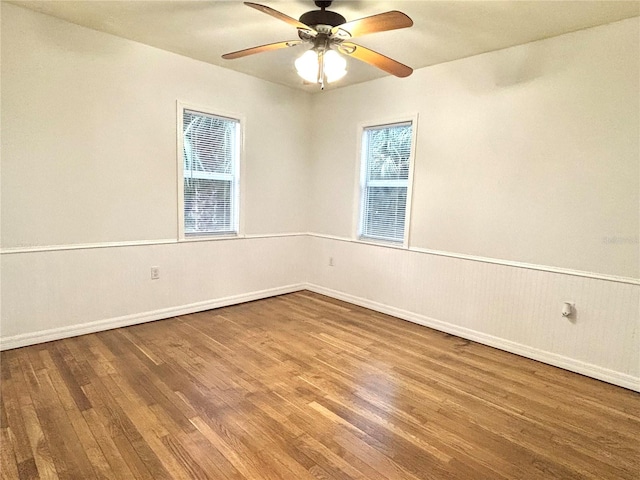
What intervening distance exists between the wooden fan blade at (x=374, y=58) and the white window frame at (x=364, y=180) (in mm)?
1157

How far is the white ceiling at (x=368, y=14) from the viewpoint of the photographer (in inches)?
95.9

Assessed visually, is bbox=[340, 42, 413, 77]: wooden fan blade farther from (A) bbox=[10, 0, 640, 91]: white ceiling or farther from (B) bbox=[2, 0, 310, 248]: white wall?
(B) bbox=[2, 0, 310, 248]: white wall

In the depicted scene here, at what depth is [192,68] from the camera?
3.63 metres

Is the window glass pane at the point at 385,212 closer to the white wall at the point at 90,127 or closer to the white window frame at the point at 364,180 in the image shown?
the white window frame at the point at 364,180

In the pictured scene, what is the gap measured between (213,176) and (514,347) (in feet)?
11.2

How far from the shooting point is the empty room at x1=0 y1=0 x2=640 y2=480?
1.98m

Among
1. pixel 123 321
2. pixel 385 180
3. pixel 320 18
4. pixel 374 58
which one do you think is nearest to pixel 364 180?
pixel 385 180

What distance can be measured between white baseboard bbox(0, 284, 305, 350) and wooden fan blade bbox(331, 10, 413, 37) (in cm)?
301

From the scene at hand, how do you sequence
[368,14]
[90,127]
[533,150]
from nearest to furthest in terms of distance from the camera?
[368,14]
[533,150]
[90,127]

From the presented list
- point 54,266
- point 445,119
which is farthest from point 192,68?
point 445,119

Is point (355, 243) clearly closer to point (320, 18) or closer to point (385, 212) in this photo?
point (385, 212)

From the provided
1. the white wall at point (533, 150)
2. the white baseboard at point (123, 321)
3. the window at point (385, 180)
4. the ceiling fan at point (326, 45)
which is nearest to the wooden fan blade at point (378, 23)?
the ceiling fan at point (326, 45)

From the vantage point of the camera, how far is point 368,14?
260cm

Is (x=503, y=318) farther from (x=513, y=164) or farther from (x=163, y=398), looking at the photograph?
(x=163, y=398)
